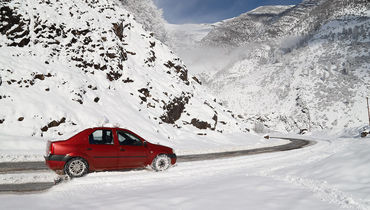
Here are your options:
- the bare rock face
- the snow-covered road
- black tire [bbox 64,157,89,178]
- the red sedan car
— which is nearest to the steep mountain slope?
the bare rock face

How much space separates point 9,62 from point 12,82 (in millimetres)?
1771

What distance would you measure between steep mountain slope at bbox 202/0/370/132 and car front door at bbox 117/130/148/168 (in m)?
68.6

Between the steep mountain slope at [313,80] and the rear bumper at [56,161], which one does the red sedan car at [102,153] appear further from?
the steep mountain slope at [313,80]

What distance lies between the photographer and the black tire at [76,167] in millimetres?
6781

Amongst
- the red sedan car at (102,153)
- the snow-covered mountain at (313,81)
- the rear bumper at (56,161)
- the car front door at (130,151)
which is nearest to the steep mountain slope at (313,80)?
the snow-covered mountain at (313,81)

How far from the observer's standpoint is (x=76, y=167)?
6.89m

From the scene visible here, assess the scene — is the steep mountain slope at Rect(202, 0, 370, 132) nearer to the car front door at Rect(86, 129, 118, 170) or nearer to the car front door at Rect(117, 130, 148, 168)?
the car front door at Rect(117, 130, 148, 168)

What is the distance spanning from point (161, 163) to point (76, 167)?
2741 mm

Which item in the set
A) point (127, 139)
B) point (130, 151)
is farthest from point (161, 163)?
point (127, 139)

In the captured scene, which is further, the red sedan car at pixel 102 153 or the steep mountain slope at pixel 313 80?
the steep mountain slope at pixel 313 80

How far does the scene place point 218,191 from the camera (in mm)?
5023

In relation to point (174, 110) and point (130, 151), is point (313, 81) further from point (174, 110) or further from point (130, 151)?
point (130, 151)

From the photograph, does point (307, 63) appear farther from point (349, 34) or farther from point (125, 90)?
point (125, 90)

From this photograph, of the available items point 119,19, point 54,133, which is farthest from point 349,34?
point 54,133
